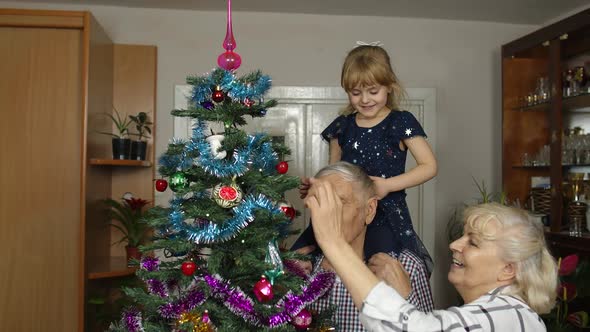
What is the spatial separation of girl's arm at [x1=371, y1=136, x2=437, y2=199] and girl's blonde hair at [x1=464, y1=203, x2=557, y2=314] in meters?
0.54

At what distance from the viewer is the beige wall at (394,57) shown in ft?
12.5

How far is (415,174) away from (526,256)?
65cm

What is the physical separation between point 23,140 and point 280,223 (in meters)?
2.26

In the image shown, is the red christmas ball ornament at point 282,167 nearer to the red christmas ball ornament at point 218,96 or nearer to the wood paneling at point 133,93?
the red christmas ball ornament at point 218,96

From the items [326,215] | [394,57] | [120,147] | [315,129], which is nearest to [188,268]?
[326,215]

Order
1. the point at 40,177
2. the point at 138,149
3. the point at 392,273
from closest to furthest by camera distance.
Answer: the point at 392,273 → the point at 40,177 → the point at 138,149

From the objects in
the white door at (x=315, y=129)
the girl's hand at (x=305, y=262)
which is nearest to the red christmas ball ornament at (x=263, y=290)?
the girl's hand at (x=305, y=262)

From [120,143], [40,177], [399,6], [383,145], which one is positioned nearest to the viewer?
[383,145]

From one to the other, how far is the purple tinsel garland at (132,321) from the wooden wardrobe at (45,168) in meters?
1.67

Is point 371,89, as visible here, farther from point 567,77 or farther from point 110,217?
point 110,217

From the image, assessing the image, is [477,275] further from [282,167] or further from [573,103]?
[573,103]

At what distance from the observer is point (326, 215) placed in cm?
120

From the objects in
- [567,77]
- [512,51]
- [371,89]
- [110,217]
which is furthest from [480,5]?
[110,217]

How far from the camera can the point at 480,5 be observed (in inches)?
145
